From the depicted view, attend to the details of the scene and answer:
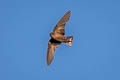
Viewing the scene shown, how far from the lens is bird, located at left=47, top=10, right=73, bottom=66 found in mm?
8977

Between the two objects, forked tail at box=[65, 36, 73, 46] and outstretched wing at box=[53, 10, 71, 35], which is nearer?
forked tail at box=[65, 36, 73, 46]

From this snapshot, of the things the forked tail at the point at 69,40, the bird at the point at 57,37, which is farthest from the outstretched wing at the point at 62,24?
the forked tail at the point at 69,40

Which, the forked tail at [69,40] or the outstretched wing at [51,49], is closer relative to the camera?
the forked tail at [69,40]

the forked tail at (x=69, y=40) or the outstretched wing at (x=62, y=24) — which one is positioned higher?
the outstretched wing at (x=62, y=24)

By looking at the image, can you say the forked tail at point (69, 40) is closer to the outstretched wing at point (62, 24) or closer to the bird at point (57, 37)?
the bird at point (57, 37)

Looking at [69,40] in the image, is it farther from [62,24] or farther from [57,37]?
[62,24]

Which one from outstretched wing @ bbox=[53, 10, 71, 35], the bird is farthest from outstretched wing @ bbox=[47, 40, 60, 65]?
outstretched wing @ bbox=[53, 10, 71, 35]

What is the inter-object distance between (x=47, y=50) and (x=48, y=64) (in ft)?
2.53

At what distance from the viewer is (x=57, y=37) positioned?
8.99 metres

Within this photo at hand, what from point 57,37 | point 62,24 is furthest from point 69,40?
point 62,24

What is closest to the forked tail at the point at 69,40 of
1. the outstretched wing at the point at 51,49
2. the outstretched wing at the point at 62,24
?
the outstretched wing at the point at 62,24

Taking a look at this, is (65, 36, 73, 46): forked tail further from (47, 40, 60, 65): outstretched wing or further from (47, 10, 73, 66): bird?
(47, 40, 60, 65): outstretched wing

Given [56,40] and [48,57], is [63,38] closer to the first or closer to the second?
[56,40]

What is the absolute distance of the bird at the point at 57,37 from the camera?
898cm
